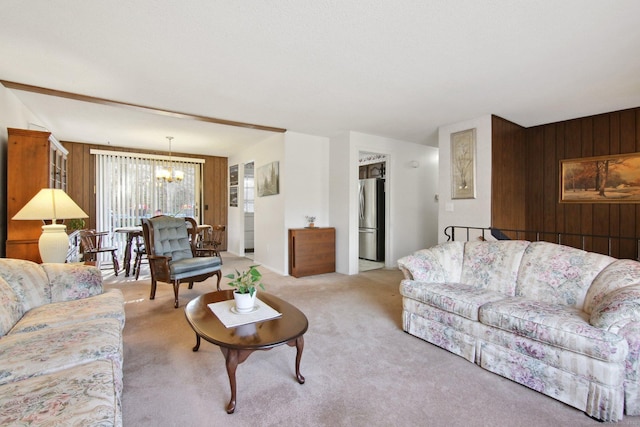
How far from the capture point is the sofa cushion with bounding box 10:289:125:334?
1832 millimetres

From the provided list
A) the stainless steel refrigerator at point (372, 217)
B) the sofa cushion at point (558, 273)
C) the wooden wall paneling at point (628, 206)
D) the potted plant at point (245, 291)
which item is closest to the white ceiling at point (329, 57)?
the wooden wall paneling at point (628, 206)

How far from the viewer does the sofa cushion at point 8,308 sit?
69.3 inches

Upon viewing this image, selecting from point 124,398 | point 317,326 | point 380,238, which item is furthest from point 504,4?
point 380,238

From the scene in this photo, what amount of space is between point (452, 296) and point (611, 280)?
99 centimetres

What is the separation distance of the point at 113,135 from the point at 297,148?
3371 mm

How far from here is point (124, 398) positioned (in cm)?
183

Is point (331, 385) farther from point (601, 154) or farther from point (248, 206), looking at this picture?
point (248, 206)

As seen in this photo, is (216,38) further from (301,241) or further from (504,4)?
(301,241)

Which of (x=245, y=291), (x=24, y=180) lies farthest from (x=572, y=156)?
(x=24, y=180)

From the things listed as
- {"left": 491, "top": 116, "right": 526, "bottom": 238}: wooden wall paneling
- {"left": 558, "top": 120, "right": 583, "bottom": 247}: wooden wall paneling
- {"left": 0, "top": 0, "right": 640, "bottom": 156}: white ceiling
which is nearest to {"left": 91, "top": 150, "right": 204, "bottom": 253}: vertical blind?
{"left": 0, "top": 0, "right": 640, "bottom": 156}: white ceiling

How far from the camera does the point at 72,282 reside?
2334 millimetres

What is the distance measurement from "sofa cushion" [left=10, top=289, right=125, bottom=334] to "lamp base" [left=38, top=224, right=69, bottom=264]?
0.83 m

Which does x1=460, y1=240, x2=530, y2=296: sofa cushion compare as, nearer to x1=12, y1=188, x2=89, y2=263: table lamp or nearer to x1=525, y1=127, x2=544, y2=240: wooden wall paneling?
x1=525, y1=127, x2=544, y2=240: wooden wall paneling

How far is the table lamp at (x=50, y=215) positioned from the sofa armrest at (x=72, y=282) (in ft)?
1.68
